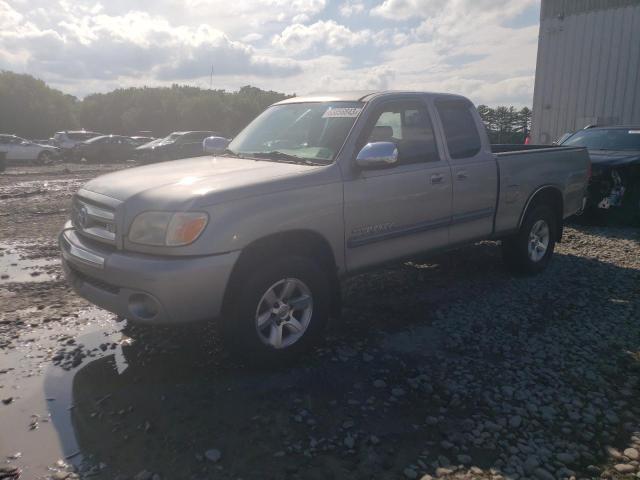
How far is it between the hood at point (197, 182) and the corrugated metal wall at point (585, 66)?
13646mm

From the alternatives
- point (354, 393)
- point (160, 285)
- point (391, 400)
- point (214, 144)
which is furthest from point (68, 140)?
point (391, 400)

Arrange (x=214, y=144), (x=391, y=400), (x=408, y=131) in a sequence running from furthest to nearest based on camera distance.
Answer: (x=214, y=144), (x=408, y=131), (x=391, y=400)

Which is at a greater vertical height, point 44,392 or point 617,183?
point 617,183

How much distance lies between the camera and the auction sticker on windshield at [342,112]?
14.1 ft

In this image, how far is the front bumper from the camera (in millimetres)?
3148

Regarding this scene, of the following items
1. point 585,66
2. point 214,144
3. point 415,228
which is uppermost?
point 585,66

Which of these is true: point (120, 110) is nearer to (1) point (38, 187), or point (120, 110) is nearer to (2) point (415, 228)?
(1) point (38, 187)

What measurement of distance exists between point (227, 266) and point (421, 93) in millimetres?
2653

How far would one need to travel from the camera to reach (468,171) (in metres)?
4.92

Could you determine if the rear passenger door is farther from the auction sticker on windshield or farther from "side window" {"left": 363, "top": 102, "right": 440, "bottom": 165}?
the auction sticker on windshield

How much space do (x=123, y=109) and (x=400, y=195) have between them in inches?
2499

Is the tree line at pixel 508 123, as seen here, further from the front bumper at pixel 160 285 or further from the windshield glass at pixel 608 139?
the front bumper at pixel 160 285

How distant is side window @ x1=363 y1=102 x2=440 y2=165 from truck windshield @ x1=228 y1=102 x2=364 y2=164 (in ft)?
0.89

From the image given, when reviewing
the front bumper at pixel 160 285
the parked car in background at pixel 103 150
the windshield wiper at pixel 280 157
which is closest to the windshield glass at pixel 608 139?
the windshield wiper at pixel 280 157
